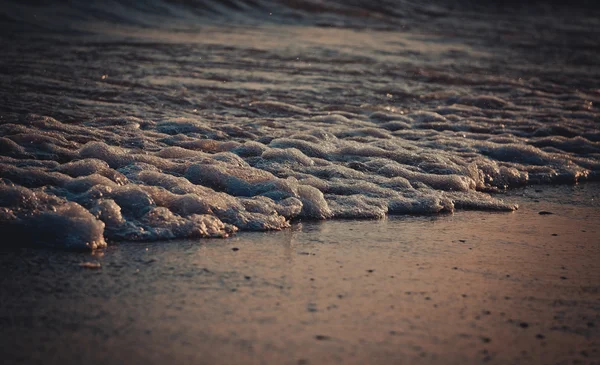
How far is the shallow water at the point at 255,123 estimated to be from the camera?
3.08 meters

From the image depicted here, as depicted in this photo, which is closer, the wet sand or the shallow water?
the wet sand

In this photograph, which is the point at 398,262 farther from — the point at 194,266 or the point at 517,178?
the point at 517,178

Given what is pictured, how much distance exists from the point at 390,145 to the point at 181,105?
175cm

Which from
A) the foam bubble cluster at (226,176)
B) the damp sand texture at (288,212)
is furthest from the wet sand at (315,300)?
the foam bubble cluster at (226,176)

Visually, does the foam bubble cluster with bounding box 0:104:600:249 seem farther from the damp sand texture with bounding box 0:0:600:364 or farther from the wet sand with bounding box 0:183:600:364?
the wet sand with bounding box 0:183:600:364

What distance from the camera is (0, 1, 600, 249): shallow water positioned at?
3.08 m

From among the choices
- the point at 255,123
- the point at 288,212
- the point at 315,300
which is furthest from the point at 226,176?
the point at 255,123

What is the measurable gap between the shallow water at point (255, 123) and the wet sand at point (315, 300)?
29 cm

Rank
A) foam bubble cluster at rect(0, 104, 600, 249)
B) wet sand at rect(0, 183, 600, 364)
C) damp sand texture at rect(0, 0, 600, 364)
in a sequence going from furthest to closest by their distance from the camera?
foam bubble cluster at rect(0, 104, 600, 249) < damp sand texture at rect(0, 0, 600, 364) < wet sand at rect(0, 183, 600, 364)

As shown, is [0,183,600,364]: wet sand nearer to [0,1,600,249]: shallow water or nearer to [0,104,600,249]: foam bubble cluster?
[0,104,600,249]: foam bubble cluster

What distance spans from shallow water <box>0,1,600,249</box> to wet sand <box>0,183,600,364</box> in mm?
289

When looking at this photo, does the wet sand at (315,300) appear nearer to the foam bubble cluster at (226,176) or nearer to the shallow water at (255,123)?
the foam bubble cluster at (226,176)

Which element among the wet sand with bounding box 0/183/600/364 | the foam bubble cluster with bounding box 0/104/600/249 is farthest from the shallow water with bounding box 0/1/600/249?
the wet sand with bounding box 0/183/600/364

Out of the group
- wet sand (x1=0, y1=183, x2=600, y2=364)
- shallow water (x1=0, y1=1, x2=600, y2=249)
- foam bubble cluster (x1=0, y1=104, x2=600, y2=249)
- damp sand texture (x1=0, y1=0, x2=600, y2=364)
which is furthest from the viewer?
shallow water (x1=0, y1=1, x2=600, y2=249)
